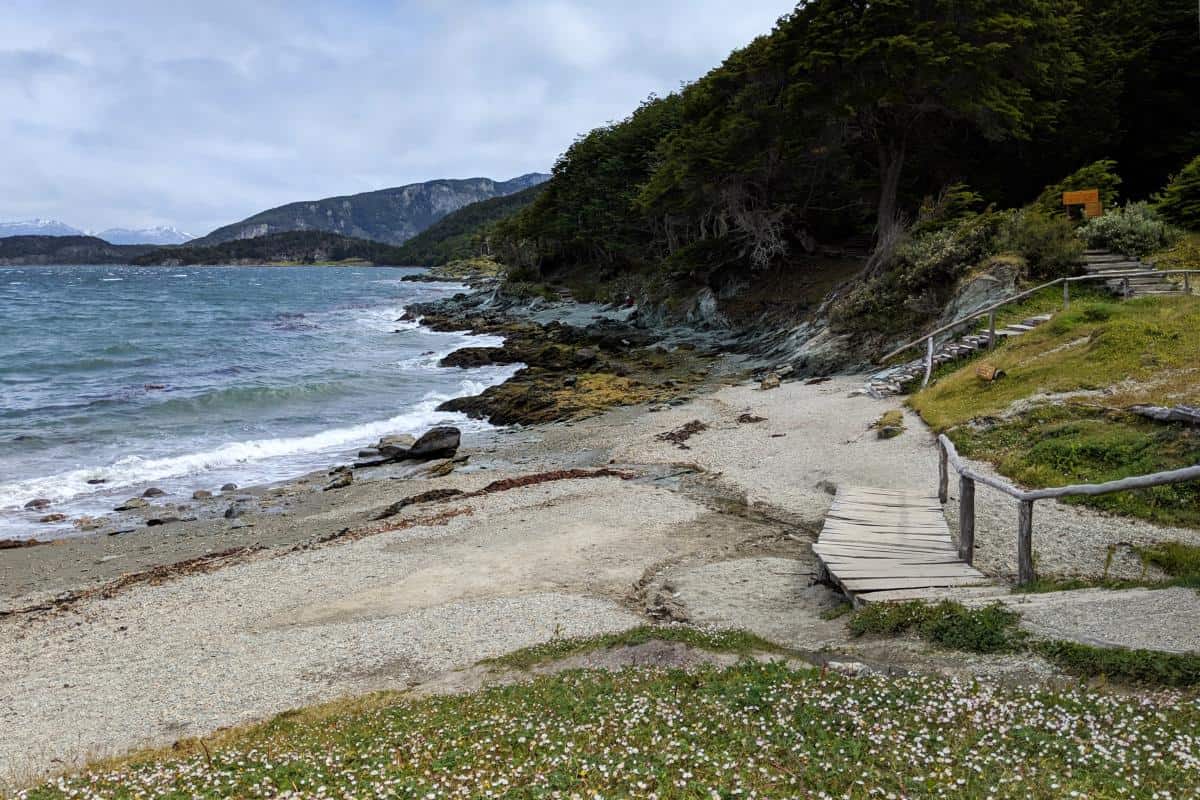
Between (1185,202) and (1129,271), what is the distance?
5.93m

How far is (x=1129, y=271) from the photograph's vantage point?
21.9 meters

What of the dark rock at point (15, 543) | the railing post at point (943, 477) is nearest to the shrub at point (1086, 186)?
the railing post at point (943, 477)

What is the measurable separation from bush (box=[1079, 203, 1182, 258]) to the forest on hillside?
4.52 ft

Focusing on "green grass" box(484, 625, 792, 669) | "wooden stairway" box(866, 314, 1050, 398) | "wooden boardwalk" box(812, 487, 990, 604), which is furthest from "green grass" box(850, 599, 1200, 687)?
"wooden stairway" box(866, 314, 1050, 398)

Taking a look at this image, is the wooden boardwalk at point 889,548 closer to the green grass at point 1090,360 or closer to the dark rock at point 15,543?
the green grass at point 1090,360

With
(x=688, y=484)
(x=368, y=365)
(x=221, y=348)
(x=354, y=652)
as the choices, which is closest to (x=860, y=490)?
(x=688, y=484)

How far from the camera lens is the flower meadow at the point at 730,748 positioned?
465cm

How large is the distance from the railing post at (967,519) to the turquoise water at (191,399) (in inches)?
698

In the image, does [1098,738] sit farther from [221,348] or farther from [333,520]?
[221,348]

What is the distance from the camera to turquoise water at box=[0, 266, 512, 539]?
21375 millimetres

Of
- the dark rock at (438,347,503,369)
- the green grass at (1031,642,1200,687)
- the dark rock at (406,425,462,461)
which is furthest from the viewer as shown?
the dark rock at (438,347,503,369)

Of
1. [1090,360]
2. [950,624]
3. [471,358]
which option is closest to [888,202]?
[1090,360]

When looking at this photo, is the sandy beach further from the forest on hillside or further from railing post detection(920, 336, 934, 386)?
the forest on hillside

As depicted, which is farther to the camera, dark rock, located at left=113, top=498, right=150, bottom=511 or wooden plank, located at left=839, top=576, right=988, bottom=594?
dark rock, located at left=113, top=498, right=150, bottom=511
